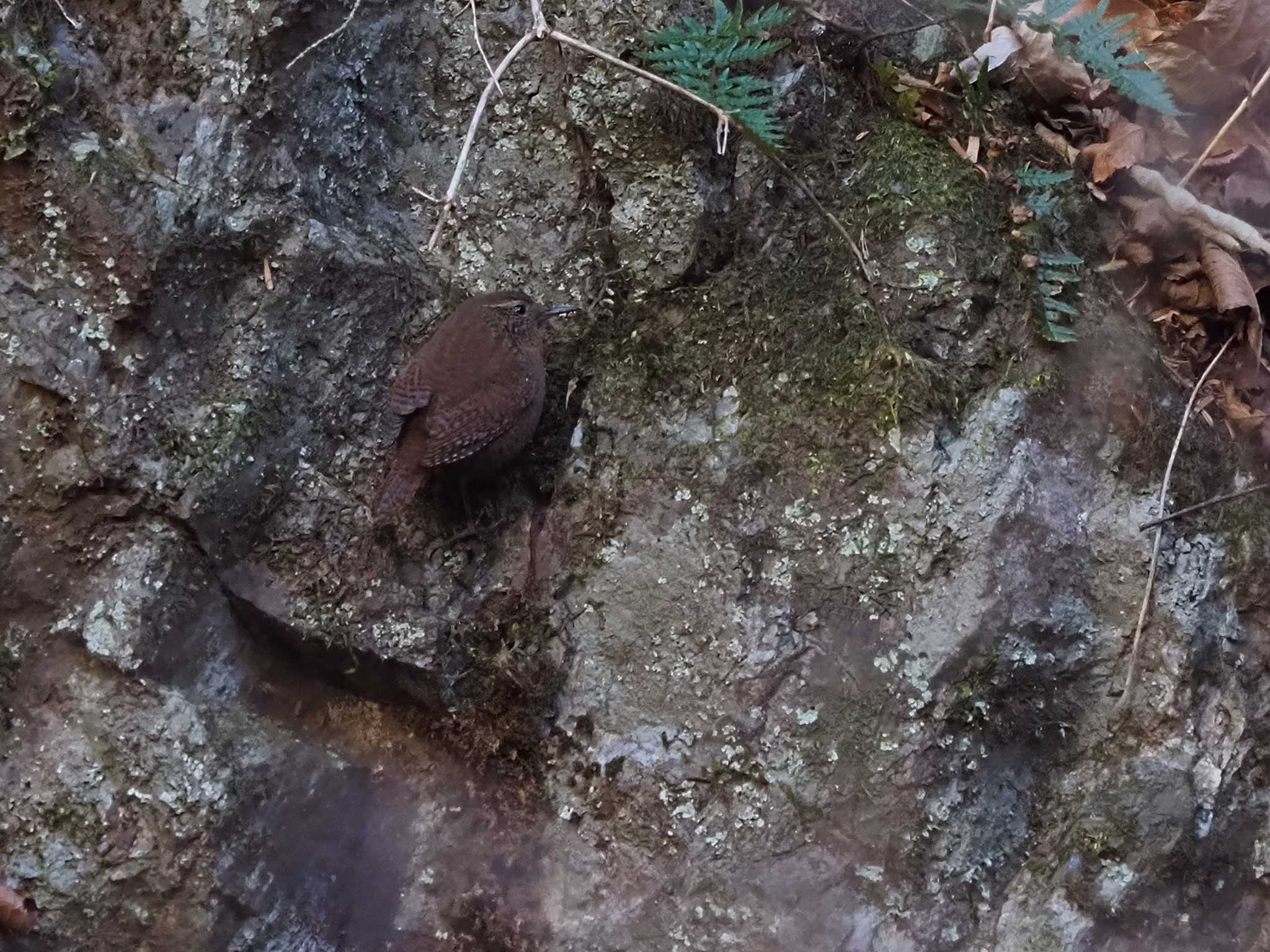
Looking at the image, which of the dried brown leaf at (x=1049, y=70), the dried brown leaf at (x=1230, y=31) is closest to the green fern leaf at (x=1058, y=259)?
the dried brown leaf at (x=1049, y=70)

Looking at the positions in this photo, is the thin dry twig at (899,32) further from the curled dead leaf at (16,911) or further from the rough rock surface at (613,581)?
the curled dead leaf at (16,911)

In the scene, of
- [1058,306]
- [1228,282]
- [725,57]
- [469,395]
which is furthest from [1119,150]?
[469,395]

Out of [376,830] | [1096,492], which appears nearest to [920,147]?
[1096,492]

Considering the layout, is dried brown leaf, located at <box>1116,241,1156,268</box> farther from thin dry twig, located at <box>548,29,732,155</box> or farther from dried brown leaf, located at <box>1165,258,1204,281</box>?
thin dry twig, located at <box>548,29,732,155</box>

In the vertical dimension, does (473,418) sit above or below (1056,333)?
above

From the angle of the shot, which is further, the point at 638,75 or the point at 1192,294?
the point at 1192,294

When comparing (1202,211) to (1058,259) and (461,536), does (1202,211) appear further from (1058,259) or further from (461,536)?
(461,536)

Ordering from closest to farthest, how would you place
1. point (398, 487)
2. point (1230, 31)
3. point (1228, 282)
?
point (398, 487), point (1228, 282), point (1230, 31)

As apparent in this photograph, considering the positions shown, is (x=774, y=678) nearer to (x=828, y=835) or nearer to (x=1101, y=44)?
(x=828, y=835)
